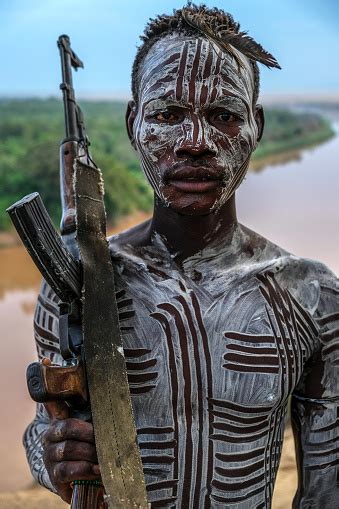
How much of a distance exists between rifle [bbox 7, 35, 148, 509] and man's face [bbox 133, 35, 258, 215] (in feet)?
0.85

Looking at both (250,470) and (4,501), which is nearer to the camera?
(250,470)

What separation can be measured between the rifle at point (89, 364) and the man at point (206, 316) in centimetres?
11

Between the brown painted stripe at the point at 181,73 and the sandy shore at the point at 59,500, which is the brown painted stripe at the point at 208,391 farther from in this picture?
the sandy shore at the point at 59,500

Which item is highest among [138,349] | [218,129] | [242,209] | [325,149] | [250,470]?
[325,149]

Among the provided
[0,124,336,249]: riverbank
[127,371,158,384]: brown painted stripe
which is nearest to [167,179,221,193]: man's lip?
[127,371,158,384]: brown painted stripe

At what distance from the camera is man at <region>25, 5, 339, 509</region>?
1675 mm

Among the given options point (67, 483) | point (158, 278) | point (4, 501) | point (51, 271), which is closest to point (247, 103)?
point (158, 278)

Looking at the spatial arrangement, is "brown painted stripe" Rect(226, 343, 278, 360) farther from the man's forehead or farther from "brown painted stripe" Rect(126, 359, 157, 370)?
the man's forehead

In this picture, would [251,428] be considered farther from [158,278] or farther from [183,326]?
[158,278]

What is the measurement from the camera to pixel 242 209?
59.5ft

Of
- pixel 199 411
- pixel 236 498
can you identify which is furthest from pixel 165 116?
pixel 236 498

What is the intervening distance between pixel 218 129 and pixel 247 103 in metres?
0.12

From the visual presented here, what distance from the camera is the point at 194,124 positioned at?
1647 millimetres

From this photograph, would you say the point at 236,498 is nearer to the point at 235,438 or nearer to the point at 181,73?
the point at 235,438
